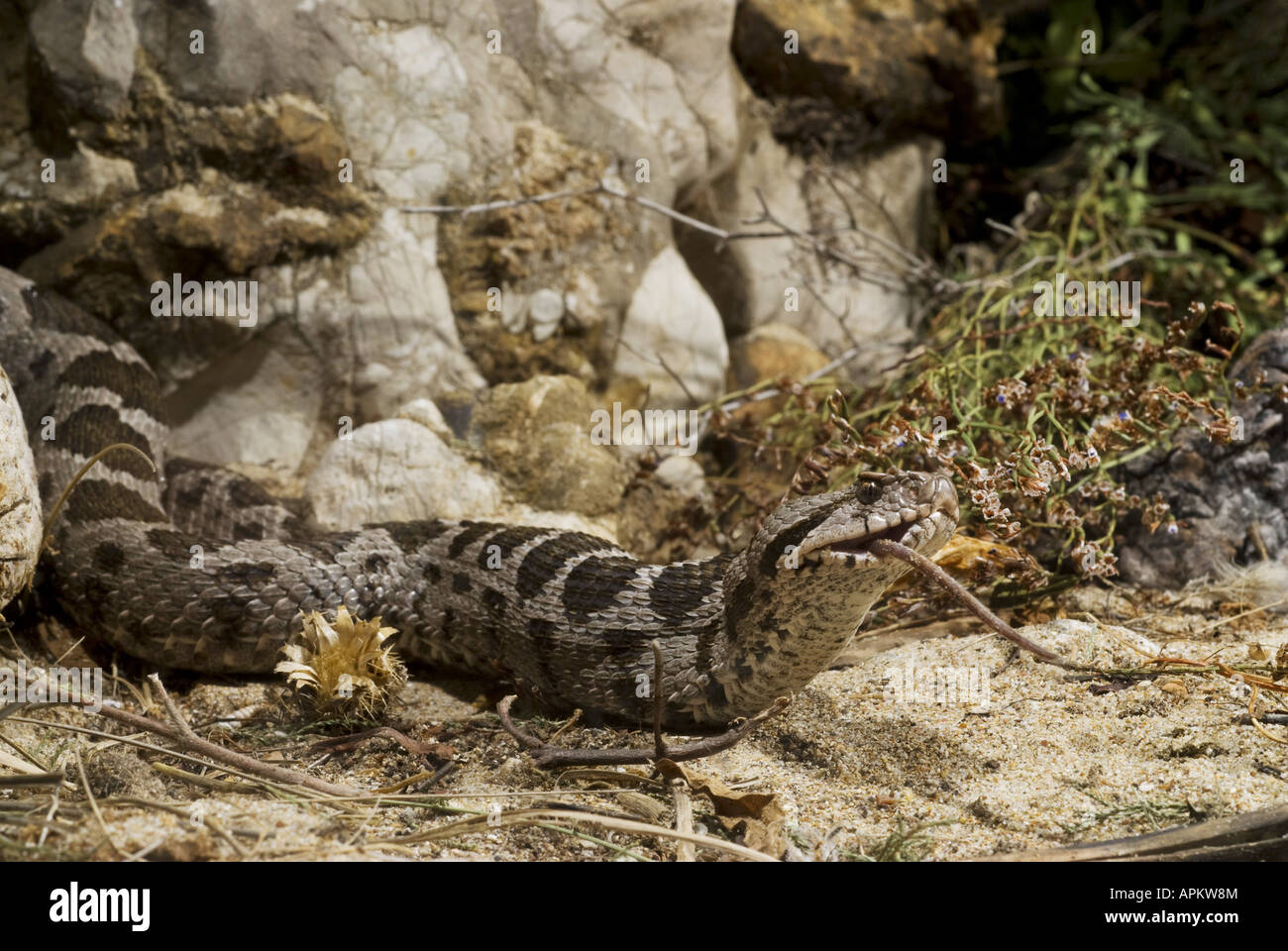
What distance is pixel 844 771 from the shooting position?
391cm

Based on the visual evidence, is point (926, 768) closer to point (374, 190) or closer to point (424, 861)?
point (424, 861)

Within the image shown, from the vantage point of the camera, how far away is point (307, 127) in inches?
231

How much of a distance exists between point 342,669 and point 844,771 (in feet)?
6.67

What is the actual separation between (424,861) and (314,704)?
165 centimetres

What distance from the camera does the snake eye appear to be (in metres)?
3.99

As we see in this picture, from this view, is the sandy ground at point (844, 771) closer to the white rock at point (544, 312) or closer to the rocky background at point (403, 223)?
the rocky background at point (403, 223)

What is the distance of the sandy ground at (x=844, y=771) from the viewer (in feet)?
10.8

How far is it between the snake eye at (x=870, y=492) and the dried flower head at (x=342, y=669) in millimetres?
2026

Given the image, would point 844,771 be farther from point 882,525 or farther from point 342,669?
point 342,669

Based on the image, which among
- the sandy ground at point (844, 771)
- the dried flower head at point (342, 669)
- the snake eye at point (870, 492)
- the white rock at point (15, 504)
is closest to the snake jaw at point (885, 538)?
the snake eye at point (870, 492)

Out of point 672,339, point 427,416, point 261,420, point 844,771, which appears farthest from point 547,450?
point 844,771
